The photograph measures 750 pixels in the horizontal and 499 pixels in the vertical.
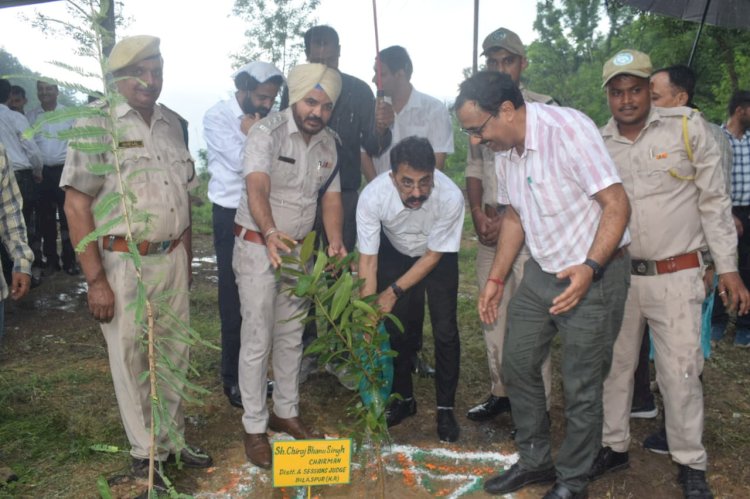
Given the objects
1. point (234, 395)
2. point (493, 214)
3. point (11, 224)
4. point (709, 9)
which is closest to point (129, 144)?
point (11, 224)

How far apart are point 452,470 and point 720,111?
1316 centimetres

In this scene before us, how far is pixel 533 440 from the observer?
3.38 metres

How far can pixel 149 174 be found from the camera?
3.14m

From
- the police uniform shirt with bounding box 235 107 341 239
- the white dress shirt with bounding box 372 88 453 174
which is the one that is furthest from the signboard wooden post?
the white dress shirt with bounding box 372 88 453 174

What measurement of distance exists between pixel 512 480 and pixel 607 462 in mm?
591

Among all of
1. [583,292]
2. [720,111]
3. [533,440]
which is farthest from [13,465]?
[720,111]

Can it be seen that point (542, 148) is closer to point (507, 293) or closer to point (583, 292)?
point (583, 292)

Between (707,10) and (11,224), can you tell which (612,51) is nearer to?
(707,10)

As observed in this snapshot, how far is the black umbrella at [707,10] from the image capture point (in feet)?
19.7

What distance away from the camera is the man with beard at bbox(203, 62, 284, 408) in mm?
4312

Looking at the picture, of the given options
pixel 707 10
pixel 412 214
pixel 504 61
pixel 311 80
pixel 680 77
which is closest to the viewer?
pixel 311 80

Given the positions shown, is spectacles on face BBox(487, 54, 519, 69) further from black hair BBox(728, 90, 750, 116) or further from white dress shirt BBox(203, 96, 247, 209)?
black hair BBox(728, 90, 750, 116)

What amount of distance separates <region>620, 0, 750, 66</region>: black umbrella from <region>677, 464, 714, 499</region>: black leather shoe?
420 centimetres

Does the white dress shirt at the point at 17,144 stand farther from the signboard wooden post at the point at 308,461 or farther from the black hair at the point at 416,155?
the signboard wooden post at the point at 308,461
